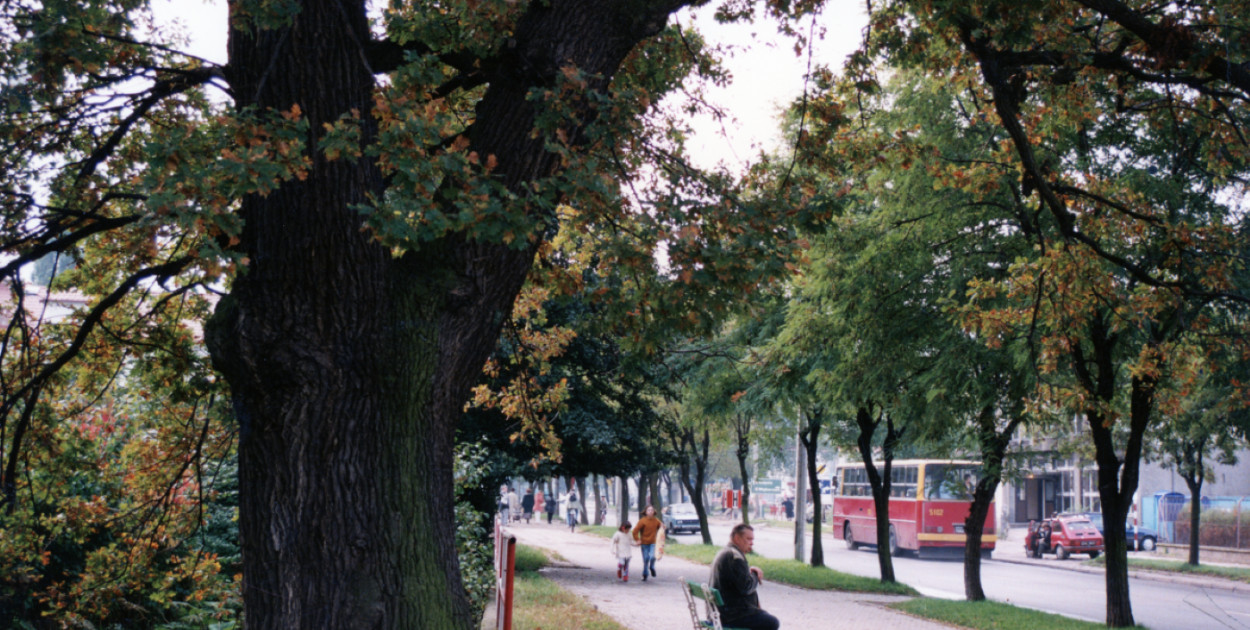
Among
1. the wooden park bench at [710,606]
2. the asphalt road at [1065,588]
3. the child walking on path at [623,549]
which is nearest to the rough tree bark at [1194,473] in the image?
the asphalt road at [1065,588]

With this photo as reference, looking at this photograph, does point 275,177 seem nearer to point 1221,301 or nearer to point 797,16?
point 797,16

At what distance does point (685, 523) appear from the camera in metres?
51.5

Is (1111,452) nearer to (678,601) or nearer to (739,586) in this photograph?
(678,601)

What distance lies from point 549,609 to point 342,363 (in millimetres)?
10880

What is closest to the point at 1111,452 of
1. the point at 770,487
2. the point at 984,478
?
the point at 984,478

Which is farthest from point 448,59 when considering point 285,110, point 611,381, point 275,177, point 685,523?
point 685,523

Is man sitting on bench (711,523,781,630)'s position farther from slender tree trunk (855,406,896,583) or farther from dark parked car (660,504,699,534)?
dark parked car (660,504,699,534)

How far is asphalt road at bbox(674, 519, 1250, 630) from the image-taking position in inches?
688

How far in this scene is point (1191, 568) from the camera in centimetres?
2884

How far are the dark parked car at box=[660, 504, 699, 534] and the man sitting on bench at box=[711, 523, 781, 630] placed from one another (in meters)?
41.3

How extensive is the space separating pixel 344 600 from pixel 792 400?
49.6ft

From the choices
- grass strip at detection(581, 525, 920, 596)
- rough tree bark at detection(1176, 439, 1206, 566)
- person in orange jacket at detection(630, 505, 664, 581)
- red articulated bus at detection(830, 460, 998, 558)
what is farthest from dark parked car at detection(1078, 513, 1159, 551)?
person in orange jacket at detection(630, 505, 664, 581)

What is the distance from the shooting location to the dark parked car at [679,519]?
51.1m

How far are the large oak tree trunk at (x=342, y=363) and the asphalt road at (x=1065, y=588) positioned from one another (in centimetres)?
975
